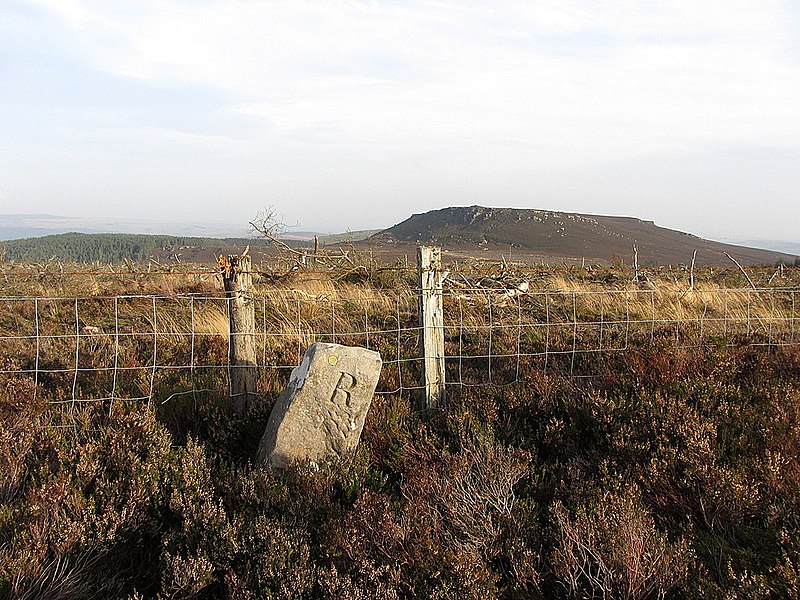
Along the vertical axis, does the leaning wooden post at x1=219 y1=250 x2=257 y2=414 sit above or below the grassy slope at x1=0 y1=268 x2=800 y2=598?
above

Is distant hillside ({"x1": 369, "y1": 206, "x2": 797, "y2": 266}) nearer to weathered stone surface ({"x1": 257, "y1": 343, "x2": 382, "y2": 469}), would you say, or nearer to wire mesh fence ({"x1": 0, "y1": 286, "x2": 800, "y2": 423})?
wire mesh fence ({"x1": 0, "y1": 286, "x2": 800, "y2": 423})

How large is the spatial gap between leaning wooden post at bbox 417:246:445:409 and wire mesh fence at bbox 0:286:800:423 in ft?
1.34

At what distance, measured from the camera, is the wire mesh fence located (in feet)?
19.1

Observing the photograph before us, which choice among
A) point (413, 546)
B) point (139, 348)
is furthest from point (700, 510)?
point (139, 348)

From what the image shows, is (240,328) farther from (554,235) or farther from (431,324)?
(554,235)

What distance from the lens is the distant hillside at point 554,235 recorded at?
127 feet

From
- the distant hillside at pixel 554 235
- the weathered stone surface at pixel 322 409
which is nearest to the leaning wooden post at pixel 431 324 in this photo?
the weathered stone surface at pixel 322 409

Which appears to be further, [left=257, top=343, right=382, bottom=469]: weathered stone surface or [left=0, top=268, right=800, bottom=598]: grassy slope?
[left=257, top=343, right=382, bottom=469]: weathered stone surface

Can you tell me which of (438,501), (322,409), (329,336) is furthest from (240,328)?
(329,336)

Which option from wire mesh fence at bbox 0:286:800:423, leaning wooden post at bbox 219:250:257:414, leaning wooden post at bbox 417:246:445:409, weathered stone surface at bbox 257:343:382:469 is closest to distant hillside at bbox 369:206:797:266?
wire mesh fence at bbox 0:286:800:423

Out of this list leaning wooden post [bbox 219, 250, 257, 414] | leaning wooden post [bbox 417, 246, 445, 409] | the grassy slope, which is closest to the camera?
the grassy slope

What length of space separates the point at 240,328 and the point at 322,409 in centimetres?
121

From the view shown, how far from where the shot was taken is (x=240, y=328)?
16.4ft

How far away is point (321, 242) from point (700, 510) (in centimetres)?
1130
